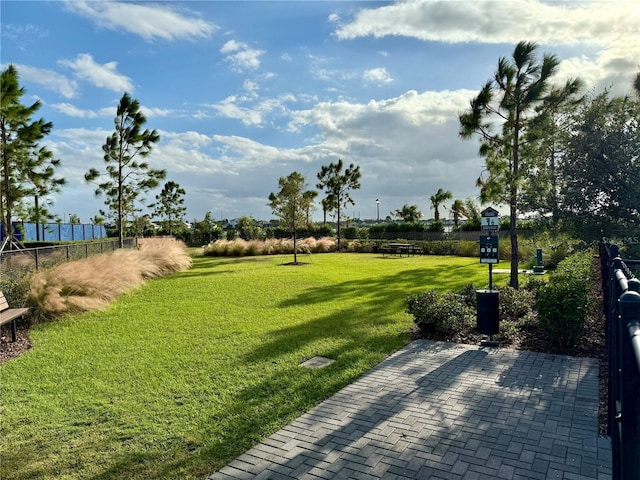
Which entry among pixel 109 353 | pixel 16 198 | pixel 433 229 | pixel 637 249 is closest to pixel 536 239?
pixel 637 249

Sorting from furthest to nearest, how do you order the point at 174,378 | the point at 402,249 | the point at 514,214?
1. the point at 402,249
2. the point at 514,214
3. the point at 174,378

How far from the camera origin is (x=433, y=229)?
124 ft

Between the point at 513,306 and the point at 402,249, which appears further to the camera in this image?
the point at 402,249

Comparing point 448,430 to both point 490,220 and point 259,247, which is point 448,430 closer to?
point 490,220

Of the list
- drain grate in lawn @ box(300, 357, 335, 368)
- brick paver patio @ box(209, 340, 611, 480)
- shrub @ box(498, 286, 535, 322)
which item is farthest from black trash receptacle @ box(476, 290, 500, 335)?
drain grate in lawn @ box(300, 357, 335, 368)

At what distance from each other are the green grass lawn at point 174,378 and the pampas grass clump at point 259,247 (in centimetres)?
1672

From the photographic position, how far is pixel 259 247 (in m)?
28.5

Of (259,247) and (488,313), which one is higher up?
(259,247)

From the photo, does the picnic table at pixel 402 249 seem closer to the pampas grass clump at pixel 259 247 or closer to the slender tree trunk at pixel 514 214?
the pampas grass clump at pixel 259 247

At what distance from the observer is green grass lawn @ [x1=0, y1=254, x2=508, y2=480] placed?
344 centimetres

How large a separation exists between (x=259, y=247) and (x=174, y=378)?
→ 23467 millimetres

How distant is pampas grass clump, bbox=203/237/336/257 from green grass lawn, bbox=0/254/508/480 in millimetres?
16720

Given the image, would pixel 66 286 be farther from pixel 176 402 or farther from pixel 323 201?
pixel 323 201

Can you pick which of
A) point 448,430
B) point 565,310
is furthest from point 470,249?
point 448,430
